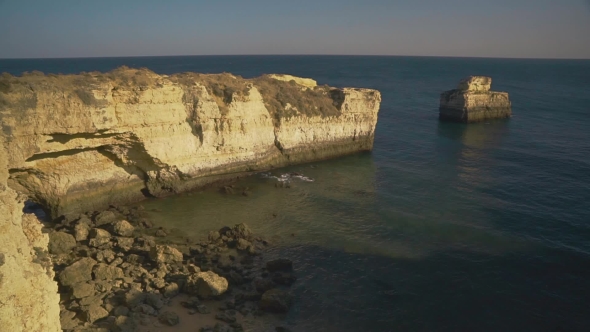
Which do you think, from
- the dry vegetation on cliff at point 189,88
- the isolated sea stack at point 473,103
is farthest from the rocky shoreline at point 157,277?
the isolated sea stack at point 473,103

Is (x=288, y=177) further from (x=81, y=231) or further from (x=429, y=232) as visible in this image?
(x=81, y=231)

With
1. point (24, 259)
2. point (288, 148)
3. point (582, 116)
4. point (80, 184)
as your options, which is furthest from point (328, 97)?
point (582, 116)

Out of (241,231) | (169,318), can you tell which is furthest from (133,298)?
(241,231)

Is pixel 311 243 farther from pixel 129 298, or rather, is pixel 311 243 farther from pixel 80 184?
pixel 80 184

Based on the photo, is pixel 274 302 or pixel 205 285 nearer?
pixel 274 302

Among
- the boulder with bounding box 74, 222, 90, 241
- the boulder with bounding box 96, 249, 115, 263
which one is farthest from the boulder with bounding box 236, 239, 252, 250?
the boulder with bounding box 74, 222, 90, 241
